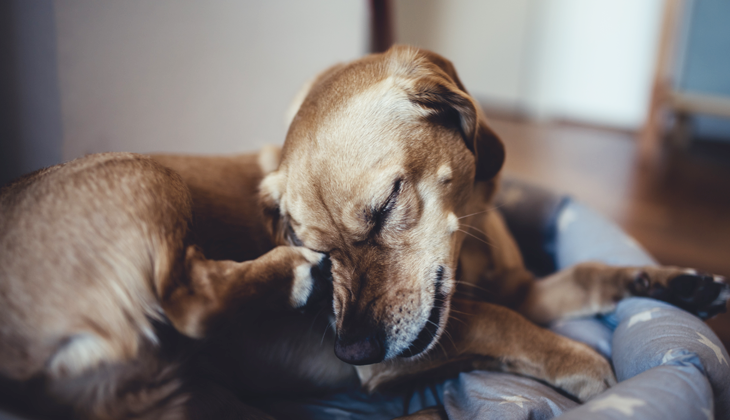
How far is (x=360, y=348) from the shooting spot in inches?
48.3

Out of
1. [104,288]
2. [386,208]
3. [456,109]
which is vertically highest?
[456,109]

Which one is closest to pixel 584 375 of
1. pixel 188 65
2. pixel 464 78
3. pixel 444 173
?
pixel 444 173

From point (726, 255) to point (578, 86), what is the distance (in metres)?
3.75

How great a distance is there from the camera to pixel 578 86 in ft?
20.3

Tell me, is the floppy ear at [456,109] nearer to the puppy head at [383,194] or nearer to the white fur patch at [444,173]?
the puppy head at [383,194]

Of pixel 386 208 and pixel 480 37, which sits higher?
pixel 480 37

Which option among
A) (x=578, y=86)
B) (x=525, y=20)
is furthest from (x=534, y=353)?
(x=525, y=20)

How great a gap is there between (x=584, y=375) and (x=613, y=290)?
0.40 meters

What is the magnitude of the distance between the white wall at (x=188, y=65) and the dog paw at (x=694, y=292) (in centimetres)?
206

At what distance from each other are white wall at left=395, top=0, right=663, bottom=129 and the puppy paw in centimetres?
476

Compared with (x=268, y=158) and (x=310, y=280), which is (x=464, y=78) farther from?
(x=310, y=280)

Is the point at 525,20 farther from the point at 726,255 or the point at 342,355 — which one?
the point at 342,355

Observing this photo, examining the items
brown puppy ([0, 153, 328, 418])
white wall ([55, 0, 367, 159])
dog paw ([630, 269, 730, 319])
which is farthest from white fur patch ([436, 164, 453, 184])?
white wall ([55, 0, 367, 159])

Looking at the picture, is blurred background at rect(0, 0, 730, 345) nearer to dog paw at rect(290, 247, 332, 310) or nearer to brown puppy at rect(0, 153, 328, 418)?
brown puppy at rect(0, 153, 328, 418)
